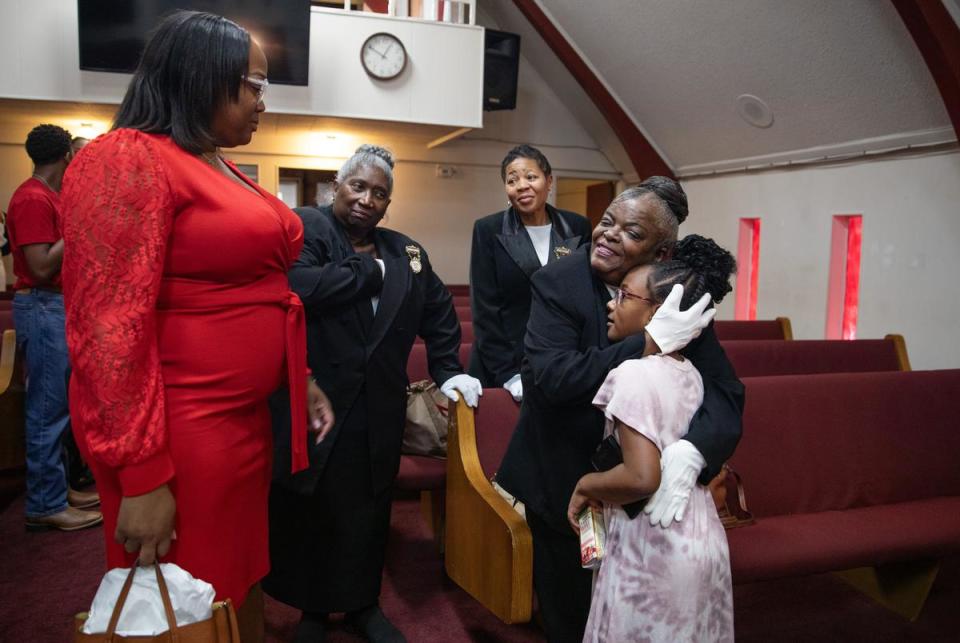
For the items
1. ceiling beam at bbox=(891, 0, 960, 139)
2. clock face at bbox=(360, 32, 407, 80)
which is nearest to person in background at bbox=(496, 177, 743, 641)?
ceiling beam at bbox=(891, 0, 960, 139)

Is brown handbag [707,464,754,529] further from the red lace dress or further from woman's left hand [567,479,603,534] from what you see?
the red lace dress

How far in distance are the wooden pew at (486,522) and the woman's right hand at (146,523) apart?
945 millimetres

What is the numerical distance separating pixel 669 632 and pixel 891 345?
2942mm

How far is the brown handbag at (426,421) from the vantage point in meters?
2.87

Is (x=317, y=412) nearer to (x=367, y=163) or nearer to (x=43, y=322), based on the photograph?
(x=367, y=163)

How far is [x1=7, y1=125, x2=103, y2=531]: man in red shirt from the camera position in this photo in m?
3.03

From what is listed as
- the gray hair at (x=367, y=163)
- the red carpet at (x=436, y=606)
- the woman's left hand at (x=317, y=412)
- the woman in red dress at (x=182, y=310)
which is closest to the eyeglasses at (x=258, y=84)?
the woman in red dress at (x=182, y=310)

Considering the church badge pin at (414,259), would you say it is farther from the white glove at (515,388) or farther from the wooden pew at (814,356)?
the wooden pew at (814,356)

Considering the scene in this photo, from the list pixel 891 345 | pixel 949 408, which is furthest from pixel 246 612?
pixel 891 345

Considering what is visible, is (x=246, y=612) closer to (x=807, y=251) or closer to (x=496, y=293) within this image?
(x=496, y=293)

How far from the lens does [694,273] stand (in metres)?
1.59

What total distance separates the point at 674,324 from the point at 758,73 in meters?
4.76

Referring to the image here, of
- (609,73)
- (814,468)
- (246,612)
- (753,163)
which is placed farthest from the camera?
(609,73)

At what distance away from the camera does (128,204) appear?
1218mm
